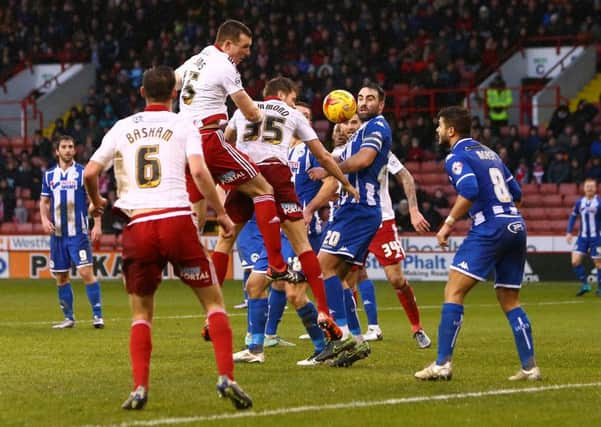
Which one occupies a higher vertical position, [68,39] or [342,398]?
[68,39]

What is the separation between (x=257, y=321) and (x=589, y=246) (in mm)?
14541

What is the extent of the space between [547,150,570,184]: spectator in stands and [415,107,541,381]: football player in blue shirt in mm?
20869

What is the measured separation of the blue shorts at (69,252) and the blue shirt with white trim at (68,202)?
84mm

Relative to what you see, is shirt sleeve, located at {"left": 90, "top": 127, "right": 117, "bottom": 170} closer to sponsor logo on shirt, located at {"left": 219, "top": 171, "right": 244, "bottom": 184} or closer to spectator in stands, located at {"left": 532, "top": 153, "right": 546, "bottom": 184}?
sponsor logo on shirt, located at {"left": 219, "top": 171, "right": 244, "bottom": 184}

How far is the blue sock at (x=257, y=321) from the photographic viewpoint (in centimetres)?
1233

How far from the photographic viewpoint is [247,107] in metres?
11.2

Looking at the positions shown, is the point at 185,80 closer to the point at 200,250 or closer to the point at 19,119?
the point at 200,250

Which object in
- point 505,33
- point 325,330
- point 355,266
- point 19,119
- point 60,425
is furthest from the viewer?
point 19,119

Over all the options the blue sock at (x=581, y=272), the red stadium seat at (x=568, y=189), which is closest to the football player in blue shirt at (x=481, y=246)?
the blue sock at (x=581, y=272)

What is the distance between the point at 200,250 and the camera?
900cm

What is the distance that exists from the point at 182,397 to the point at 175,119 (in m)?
2.11

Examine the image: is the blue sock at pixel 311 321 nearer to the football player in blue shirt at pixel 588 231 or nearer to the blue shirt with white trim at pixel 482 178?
the blue shirt with white trim at pixel 482 178

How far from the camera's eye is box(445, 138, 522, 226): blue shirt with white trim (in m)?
10.4

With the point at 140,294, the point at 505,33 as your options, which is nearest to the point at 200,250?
the point at 140,294
